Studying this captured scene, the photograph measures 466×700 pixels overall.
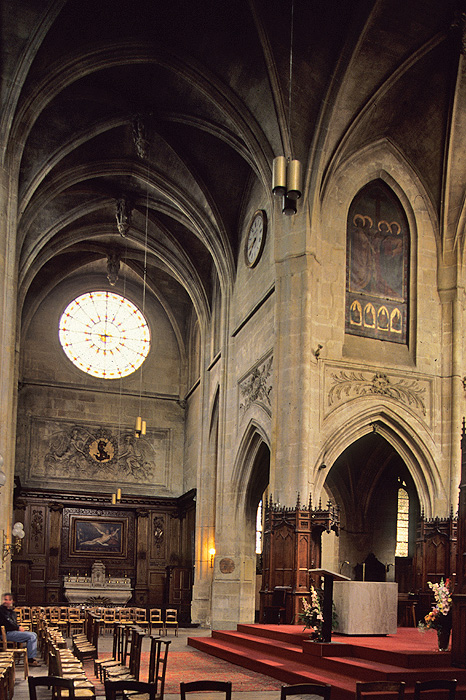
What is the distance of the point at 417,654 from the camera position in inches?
409

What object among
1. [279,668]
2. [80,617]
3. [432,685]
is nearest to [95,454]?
[80,617]

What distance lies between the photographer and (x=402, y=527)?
2619 centimetres

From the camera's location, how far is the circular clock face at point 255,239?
21531mm

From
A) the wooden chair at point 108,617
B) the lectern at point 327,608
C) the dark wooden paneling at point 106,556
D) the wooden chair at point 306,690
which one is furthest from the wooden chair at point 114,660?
the dark wooden paneling at point 106,556

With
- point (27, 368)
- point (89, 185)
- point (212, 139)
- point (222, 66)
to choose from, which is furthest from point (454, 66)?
point (27, 368)

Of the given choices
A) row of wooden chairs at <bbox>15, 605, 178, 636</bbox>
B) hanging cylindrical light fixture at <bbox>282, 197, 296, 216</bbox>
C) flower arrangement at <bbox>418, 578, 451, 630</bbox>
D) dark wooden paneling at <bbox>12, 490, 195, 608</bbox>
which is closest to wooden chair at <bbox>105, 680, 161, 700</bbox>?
flower arrangement at <bbox>418, 578, 451, 630</bbox>

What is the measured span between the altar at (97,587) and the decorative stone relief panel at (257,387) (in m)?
9.42

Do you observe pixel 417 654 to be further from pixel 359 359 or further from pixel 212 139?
pixel 212 139

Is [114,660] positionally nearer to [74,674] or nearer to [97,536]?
[74,674]

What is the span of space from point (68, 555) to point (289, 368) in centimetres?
1435

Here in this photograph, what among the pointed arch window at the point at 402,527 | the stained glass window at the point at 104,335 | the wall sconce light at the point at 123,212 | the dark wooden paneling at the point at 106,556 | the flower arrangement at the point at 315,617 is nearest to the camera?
the flower arrangement at the point at 315,617

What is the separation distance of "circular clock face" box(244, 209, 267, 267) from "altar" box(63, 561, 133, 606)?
12566 millimetres

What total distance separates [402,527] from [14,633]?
646 inches

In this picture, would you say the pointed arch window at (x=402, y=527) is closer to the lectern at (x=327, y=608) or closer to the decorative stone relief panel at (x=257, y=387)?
the decorative stone relief panel at (x=257, y=387)
